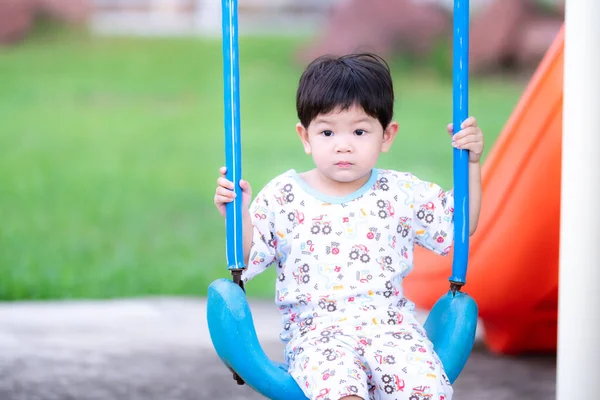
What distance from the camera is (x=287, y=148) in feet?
32.8

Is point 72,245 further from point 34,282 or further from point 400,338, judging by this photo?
point 400,338

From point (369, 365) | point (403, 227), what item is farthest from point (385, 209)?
point (369, 365)

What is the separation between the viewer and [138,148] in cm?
1023

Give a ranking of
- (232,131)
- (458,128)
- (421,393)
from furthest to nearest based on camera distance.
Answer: (458,128) → (232,131) → (421,393)

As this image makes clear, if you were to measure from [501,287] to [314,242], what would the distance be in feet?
3.75

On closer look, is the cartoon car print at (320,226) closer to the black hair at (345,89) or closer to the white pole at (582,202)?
the black hair at (345,89)

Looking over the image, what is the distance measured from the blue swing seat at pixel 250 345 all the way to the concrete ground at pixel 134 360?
2.53 ft

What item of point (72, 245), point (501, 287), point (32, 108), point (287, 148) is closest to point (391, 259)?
point (501, 287)

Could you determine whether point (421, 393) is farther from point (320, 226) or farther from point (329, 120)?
point (329, 120)

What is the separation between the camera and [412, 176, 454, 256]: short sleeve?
8.73 feet

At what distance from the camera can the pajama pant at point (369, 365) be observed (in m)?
2.30

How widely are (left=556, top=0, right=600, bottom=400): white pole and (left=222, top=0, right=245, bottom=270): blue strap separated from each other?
32.4 inches

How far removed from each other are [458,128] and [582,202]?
14.6 inches

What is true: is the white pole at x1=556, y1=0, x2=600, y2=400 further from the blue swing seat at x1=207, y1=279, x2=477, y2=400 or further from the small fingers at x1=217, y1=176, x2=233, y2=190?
the small fingers at x1=217, y1=176, x2=233, y2=190
